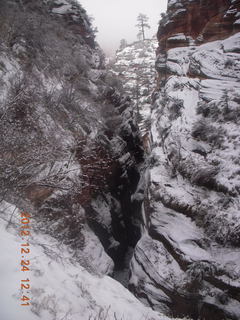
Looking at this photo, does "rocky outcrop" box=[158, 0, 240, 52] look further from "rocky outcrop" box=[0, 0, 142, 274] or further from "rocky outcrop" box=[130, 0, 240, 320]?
"rocky outcrop" box=[0, 0, 142, 274]

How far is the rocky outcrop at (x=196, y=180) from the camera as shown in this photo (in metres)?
7.03

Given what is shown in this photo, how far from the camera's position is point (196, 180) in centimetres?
898

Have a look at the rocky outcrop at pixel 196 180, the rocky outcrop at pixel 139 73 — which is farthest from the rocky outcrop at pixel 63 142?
the rocky outcrop at pixel 139 73

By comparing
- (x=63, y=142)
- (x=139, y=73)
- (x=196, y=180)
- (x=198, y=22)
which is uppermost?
(x=139, y=73)

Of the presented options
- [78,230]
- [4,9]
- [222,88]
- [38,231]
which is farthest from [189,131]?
[4,9]

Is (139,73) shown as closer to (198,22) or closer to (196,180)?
(198,22)

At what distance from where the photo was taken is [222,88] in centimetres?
1130

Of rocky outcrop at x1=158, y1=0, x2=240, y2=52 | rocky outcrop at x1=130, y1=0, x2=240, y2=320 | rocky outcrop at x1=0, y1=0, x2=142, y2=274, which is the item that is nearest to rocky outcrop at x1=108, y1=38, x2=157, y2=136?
rocky outcrop at x1=158, y1=0, x2=240, y2=52

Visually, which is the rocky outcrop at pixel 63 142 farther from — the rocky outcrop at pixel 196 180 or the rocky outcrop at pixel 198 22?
the rocky outcrop at pixel 198 22

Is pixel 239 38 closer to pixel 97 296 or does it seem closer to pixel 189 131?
pixel 189 131

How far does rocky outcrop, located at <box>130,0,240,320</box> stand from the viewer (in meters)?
7.03

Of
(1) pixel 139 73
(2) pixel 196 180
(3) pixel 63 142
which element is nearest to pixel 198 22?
(2) pixel 196 180

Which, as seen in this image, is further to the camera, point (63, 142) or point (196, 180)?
point (196, 180)

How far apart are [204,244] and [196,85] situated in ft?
32.3
